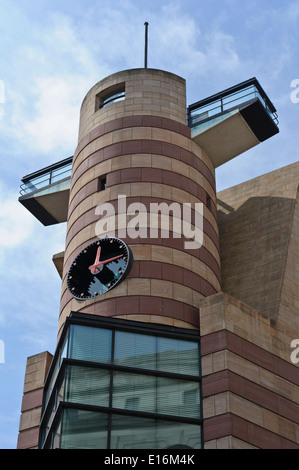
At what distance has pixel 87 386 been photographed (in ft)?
142

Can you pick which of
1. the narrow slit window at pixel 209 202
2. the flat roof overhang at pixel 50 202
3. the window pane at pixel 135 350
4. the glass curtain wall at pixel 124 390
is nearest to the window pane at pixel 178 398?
the glass curtain wall at pixel 124 390

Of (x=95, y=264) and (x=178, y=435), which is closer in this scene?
(x=178, y=435)

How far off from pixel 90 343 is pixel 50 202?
20169mm

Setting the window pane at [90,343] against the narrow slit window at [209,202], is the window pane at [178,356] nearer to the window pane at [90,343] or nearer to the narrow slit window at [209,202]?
the window pane at [90,343]

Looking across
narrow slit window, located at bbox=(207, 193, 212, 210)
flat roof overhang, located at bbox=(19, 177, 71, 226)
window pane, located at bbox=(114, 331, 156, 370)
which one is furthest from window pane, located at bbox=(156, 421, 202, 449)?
flat roof overhang, located at bbox=(19, 177, 71, 226)

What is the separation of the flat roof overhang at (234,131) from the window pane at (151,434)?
21.2 metres

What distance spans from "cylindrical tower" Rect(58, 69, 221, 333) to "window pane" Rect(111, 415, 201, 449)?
6400mm

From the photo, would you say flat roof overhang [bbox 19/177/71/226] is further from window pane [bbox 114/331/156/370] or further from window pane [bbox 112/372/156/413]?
window pane [bbox 112/372/156/413]

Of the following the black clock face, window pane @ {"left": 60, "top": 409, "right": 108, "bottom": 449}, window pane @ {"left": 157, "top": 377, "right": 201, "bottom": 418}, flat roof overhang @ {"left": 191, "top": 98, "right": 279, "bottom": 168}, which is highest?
flat roof overhang @ {"left": 191, "top": 98, "right": 279, "bottom": 168}

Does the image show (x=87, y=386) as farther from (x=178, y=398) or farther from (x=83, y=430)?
(x=178, y=398)

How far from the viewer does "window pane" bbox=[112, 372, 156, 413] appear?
43.1m

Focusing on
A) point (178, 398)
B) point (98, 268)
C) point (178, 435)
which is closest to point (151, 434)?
point (178, 435)
